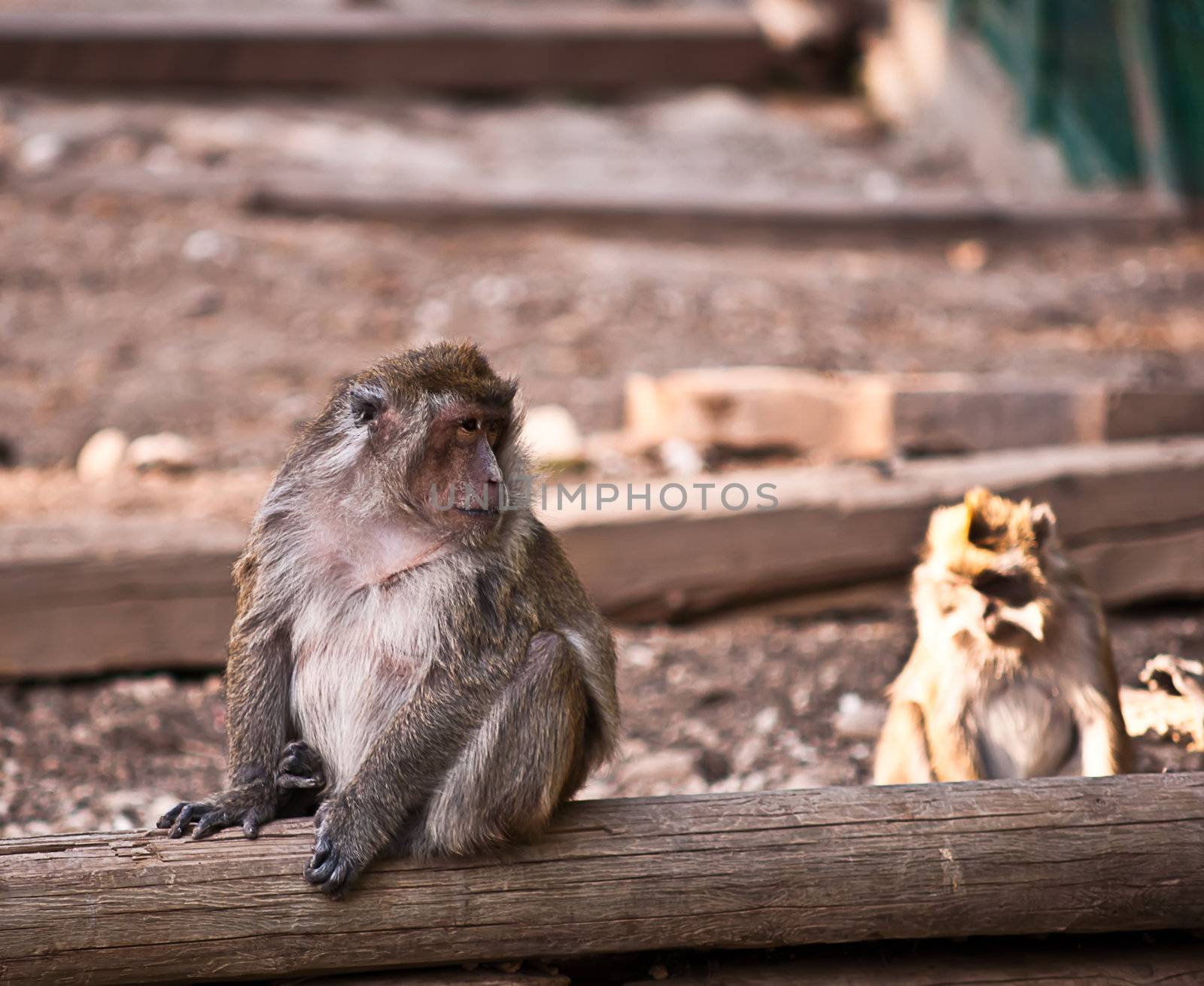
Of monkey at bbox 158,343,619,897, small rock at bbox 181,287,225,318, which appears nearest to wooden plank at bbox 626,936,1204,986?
monkey at bbox 158,343,619,897

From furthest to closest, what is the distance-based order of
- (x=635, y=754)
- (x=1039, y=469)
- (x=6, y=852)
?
1. (x=1039, y=469)
2. (x=635, y=754)
3. (x=6, y=852)

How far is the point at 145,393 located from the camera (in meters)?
7.74

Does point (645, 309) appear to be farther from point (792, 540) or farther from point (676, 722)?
point (676, 722)

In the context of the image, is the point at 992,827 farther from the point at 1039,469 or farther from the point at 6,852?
the point at 1039,469

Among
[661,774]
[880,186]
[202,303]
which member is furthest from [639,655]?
[880,186]

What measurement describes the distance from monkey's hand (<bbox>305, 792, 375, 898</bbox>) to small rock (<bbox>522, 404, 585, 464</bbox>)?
318 cm

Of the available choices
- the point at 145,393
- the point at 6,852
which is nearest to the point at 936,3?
the point at 145,393

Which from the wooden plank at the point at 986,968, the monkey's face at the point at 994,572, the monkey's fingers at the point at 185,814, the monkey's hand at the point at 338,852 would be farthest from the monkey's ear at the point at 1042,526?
the monkey's fingers at the point at 185,814

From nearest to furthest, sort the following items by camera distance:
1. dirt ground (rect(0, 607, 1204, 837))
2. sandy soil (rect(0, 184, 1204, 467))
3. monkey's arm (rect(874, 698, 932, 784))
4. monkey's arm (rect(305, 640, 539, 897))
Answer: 1. monkey's arm (rect(305, 640, 539, 897))
2. monkey's arm (rect(874, 698, 932, 784))
3. dirt ground (rect(0, 607, 1204, 837))
4. sandy soil (rect(0, 184, 1204, 467))

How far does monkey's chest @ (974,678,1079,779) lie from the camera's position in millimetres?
4027

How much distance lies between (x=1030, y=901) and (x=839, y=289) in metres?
6.73

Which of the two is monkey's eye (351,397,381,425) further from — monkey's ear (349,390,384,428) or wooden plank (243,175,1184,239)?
wooden plank (243,175,1184,239)

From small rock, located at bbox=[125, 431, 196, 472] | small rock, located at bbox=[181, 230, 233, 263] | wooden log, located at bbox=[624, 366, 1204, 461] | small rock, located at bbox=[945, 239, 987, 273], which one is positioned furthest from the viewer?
small rock, located at bbox=[945, 239, 987, 273]

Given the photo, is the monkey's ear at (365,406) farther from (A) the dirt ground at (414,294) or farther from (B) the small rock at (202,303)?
(B) the small rock at (202,303)
